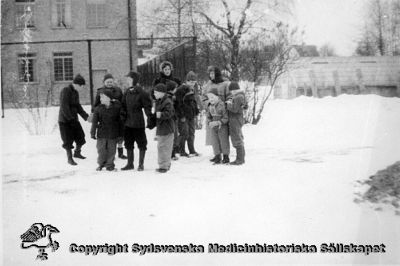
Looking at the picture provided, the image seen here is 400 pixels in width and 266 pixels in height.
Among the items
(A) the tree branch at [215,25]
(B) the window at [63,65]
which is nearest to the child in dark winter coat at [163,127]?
(A) the tree branch at [215,25]

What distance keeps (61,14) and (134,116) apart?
1925cm

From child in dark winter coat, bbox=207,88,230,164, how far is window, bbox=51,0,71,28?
18.9 m

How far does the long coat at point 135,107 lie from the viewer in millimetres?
7168

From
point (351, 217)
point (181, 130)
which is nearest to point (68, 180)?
point (181, 130)

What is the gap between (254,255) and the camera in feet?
13.1

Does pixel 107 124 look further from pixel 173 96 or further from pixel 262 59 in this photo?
pixel 262 59

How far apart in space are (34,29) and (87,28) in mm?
2875

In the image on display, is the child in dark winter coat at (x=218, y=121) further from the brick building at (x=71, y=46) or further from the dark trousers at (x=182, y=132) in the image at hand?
the brick building at (x=71, y=46)

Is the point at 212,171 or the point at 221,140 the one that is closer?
the point at 212,171

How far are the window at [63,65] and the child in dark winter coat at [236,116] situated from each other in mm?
19282

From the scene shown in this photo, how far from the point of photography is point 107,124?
7.20 meters

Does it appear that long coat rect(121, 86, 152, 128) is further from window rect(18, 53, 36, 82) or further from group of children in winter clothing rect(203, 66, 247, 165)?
window rect(18, 53, 36, 82)

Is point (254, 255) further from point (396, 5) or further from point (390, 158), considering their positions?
point (396, 5)

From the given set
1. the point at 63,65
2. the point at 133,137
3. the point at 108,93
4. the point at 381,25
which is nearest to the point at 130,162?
the point at 133,137
